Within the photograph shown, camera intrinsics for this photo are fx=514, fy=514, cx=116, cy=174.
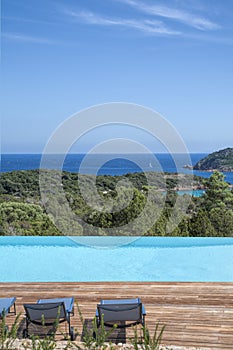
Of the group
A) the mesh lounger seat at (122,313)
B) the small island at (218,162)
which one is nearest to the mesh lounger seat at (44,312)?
the mesh lounger seat at (122,313)

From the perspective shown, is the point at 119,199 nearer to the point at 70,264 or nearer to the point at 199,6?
the point at 70,264

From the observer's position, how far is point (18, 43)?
14.5m

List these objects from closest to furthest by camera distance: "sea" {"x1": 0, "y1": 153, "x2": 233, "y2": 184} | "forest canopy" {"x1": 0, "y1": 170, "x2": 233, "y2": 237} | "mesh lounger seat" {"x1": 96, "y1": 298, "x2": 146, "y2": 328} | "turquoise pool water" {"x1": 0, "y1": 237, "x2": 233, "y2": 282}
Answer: "mesh lounger seat" {"x1": 96, "y1": 298, "x2": 146, "y2": 328} < "turquoise pool water" {"x1": 0, "y1": 237, "x2": 233, "y2": 282} < "forest canopy" {"x1": 0, "y1": 170, "x2": 233, "y2": 237} < "sea" {"x1": 0, "y1": 153, "x2": 233, "y2": 184}

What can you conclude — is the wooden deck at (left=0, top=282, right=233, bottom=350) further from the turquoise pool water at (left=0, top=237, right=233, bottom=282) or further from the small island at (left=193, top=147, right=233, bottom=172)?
the small island at (left=193, top=147, right=233, bottom=172)

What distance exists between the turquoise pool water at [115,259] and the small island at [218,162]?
5.03m

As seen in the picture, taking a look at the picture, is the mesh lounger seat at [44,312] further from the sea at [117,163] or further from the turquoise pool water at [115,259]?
the sea at [117,163]

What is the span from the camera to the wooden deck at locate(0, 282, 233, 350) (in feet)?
15.7

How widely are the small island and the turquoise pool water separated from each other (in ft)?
16.5

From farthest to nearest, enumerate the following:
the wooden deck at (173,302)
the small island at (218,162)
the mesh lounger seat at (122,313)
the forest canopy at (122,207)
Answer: the small island at (218,162) < the forest canopy at (122,207) < the wooden deck at (173,302) < the mesh lounger seat at (122,313)

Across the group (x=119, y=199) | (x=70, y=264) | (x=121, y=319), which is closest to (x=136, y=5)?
(x=119, y=199)

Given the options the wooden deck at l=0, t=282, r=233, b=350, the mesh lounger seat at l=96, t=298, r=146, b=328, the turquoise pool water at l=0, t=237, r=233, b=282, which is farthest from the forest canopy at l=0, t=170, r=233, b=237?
the mesh lounger seat at l=96, t=298, r=146, b=328

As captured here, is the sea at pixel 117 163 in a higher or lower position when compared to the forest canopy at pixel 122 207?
higher

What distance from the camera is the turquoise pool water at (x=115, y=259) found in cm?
745

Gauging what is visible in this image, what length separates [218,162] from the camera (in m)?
14.6
